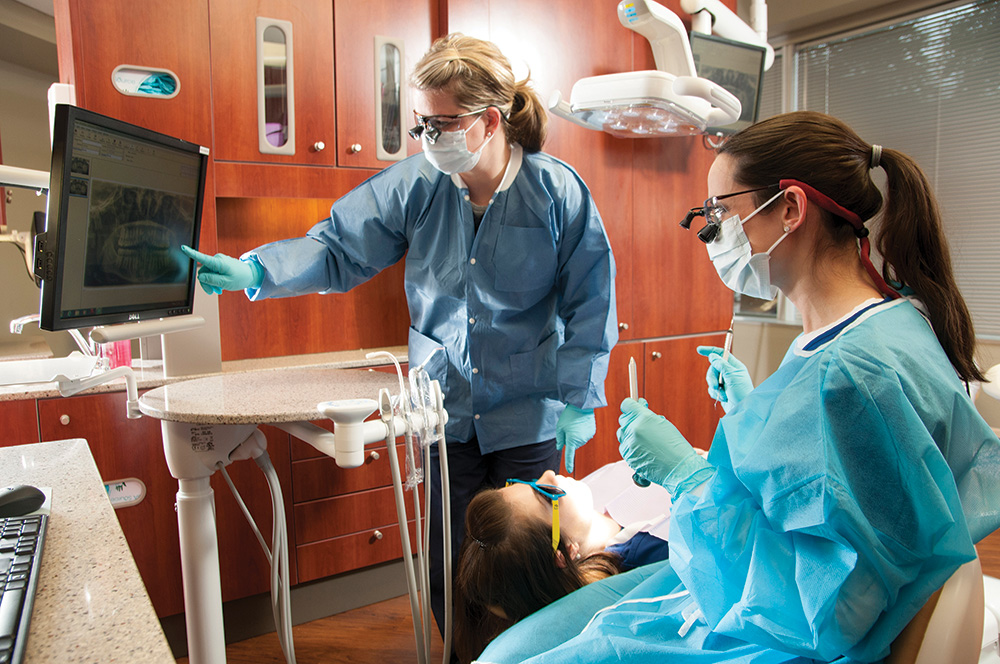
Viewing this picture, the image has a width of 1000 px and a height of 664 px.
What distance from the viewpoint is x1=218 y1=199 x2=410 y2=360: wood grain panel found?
7.51 feet

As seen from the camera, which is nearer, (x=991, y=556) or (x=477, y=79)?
(x=477, y=79)

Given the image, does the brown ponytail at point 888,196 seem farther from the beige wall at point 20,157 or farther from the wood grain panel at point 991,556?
the beige wall at point 20,157

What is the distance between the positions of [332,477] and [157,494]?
0.52 metres

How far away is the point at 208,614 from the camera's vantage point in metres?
1.41

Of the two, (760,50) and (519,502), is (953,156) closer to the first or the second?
(760,50)

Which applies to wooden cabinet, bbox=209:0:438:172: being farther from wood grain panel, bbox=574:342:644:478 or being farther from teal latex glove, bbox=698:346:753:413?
teal latex glove, bbox=698:346:753:413

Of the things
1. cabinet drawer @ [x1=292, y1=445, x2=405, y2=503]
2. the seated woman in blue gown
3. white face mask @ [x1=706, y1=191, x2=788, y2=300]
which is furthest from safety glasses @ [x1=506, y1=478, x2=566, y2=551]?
cabinet drawer @ [x1=292, y1=445, x2=405, y2=503]

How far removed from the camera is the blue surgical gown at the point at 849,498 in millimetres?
819

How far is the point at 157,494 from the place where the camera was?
1961 millimetres

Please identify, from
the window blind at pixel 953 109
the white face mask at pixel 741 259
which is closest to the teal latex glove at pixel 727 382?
the white face mask at pixel 741 259

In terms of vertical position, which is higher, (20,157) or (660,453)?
(20,157)

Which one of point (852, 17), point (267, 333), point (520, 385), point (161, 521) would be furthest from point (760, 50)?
point (161, 521)

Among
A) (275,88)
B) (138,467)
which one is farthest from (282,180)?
(138,467)

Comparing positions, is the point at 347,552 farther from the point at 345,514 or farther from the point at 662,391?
the point at 662,391
